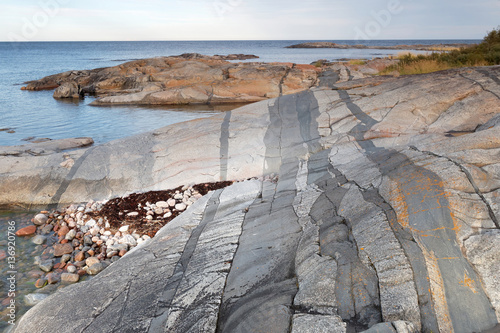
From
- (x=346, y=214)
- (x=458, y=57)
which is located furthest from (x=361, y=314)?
(x=458, y=57)

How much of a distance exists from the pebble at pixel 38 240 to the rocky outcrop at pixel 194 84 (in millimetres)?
19435

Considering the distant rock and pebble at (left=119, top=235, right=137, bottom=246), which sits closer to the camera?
pebble at (left=119, top=235, right=137, bottom=246)

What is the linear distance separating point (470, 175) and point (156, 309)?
4774 millimetres

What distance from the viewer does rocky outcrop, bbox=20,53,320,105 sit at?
2702 centimetres

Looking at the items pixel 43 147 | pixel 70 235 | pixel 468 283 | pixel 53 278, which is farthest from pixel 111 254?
pixel 43 147

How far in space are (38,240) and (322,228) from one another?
698cm

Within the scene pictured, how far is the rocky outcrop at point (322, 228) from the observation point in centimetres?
379

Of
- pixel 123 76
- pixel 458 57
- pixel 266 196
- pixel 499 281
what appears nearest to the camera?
pixel 499 281

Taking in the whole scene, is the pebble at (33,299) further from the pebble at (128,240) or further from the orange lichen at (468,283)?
the orange lichen at (468,283)

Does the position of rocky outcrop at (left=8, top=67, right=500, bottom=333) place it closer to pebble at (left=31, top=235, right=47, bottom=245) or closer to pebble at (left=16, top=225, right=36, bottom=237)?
pebble at (left=16, top=225, right=36, bottom=237)

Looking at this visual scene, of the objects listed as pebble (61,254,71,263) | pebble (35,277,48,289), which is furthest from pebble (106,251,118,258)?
pebble (35,277,48,289)

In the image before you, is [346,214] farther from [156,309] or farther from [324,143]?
[324,143]

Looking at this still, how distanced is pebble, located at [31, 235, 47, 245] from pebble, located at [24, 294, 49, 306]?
7.13 ft

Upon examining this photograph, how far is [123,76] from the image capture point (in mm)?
33312
